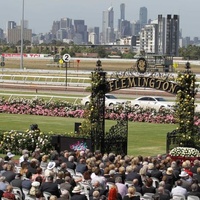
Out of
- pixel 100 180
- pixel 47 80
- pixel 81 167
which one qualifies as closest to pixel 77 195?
pixel 100 180

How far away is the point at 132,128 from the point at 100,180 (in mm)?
21648

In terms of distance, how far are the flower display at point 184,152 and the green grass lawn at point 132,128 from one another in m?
3.81

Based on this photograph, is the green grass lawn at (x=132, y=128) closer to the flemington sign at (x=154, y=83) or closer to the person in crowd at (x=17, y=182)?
the flemington sign at (x=154, y=83)

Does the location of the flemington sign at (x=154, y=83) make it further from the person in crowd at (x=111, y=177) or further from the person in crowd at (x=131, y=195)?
the person in crowd at (x=131, y=195)

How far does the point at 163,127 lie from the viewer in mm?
40281

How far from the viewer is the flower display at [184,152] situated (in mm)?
26250

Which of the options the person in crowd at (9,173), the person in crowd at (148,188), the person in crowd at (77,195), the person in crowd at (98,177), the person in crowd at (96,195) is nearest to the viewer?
the person in crowd at (96,195)

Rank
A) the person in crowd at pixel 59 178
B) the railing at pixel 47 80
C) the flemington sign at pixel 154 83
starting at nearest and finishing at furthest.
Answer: the person in crowd at pixel 59 178 < the flemington sign at pixel 154 83 < the railing at pixel 47 80

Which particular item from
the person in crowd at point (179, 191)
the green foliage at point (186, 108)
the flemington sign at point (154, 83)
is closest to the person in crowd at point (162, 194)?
the person in crowd at point (179, 191)

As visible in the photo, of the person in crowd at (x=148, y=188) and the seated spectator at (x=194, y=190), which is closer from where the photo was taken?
the seated spectator at (x=194, y=190)

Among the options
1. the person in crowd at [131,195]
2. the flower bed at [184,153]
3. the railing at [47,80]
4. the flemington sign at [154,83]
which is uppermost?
the flemington sign at [154,83]

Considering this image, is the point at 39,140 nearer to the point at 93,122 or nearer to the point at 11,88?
the point at 93,122

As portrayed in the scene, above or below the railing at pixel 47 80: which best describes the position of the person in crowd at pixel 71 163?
above

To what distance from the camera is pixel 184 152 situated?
86.2 feet
